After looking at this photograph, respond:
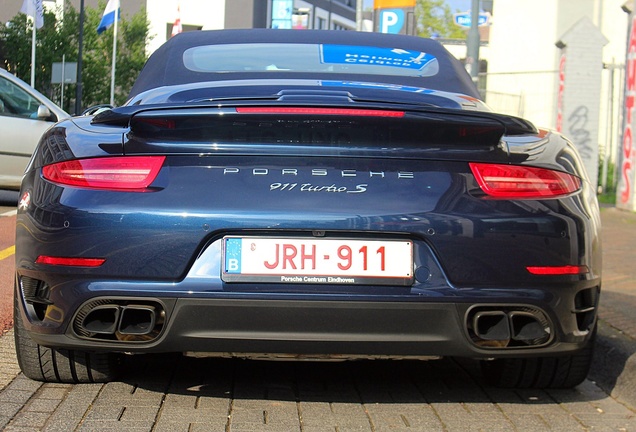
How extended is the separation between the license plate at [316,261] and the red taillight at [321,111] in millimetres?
406

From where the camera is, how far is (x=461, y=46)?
3775cm

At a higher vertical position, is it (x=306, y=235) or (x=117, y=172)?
(x=117, y=172)

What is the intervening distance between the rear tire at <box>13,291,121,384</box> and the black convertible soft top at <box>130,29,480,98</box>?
1136mm

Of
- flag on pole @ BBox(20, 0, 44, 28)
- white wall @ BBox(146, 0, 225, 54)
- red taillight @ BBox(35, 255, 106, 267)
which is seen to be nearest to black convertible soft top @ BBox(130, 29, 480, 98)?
red taillight @ BBox(35, 255, 106, 267)

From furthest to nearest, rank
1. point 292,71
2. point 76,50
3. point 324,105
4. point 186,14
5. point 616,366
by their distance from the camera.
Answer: point 186,14
point 76,50
point 616,366
point 292,71
point 324,105

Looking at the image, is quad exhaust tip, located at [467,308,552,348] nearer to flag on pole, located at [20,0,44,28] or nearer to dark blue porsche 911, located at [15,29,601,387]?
dark blue porsche 911, located at [15,29,601,387]

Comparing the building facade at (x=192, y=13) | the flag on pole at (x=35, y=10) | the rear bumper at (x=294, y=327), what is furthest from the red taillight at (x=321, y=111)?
the building facade at (x=192, y=13)

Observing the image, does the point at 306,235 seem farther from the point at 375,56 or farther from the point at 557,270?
the point at 375,56

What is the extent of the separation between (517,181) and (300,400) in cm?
113

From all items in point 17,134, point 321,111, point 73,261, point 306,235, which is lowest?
point 73,261

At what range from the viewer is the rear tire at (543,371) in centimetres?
407

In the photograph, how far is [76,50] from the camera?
147 ft

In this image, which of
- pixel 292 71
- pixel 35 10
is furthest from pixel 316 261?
pixel 35 10

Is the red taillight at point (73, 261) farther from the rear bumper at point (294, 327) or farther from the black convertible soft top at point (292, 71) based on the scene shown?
the black convertible soft top at point (292, 71)
